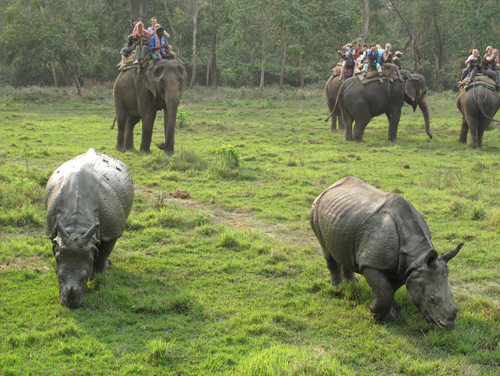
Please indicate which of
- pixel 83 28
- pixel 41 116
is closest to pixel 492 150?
pixel 41 116

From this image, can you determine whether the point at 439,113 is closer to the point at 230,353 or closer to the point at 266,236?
the point at 266,236

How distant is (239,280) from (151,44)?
337 inches

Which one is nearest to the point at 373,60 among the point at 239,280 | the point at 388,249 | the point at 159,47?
the point at 159,47

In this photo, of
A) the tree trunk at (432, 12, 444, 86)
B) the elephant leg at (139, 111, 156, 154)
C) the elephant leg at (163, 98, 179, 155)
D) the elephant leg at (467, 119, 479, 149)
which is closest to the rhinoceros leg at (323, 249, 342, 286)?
the elephant leg at (163, 98, 179, 155)

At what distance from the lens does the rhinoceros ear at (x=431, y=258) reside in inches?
183

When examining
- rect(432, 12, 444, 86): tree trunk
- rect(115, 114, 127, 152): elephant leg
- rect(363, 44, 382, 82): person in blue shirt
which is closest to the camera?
rect(115, 114, 127, 152): elephant leg

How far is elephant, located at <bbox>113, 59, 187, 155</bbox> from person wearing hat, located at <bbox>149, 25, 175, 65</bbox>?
27cm

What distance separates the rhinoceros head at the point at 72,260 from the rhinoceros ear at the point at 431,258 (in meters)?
3.26

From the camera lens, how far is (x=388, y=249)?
4996 mm

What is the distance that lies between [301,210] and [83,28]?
27.0 m

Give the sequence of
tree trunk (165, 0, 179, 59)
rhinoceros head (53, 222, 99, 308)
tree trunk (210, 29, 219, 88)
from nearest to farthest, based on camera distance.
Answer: rhinoceros head (53, 222, 99, 308) → tree trunk (165, 0, 179, 59) → tree trunk (210, 29, 219, 88)

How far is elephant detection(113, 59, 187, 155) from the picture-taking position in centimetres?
1277

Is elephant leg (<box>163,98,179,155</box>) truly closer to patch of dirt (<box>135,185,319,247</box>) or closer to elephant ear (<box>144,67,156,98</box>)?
elephant ear (<box>144,67,156,98</box>)

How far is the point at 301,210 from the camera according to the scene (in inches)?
372
